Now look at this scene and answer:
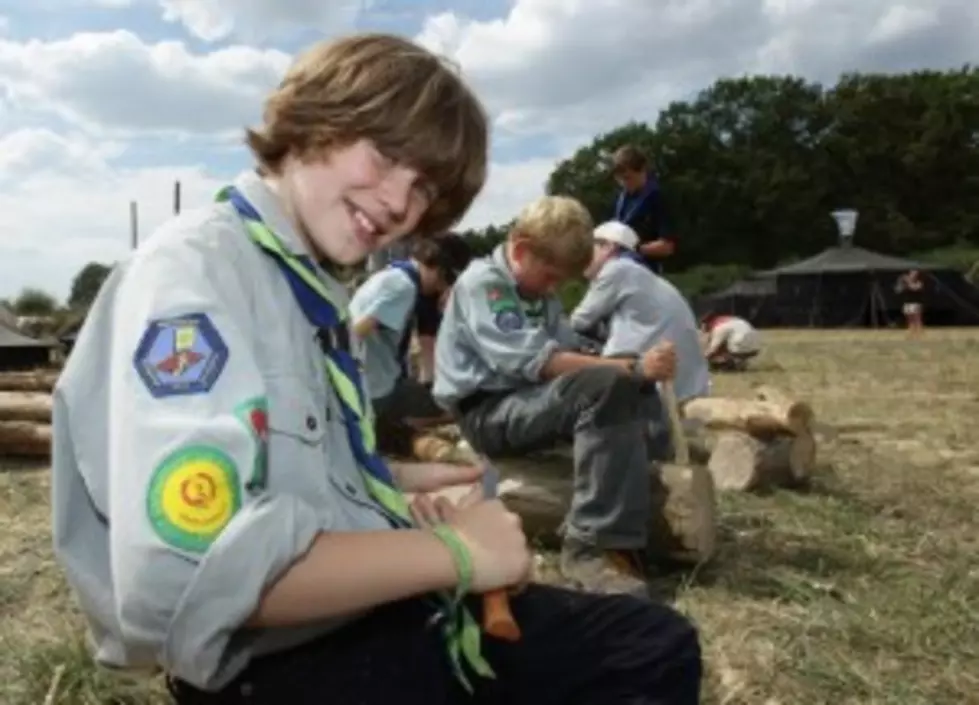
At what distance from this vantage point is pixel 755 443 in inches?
252

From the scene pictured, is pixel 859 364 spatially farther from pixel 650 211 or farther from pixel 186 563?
pixel 186 563

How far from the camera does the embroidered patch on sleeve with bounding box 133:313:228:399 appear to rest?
148cm

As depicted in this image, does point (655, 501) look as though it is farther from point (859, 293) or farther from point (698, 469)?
point (859, 293)

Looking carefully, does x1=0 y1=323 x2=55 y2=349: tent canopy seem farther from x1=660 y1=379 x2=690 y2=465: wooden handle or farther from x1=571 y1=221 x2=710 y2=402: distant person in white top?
x1=660 y1=379 x2=690 y2=465: wooden handle

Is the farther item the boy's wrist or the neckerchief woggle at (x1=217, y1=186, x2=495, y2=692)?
the neckerchief woggle at (x1=217, y1=186, x2=495, y2=692)

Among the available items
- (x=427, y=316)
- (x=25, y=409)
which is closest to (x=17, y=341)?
(x=25, y=409)

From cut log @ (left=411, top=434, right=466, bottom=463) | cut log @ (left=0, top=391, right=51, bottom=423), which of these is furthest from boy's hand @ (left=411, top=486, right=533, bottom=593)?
cut log @ (left=0, top=391, right=51, bottom=423)

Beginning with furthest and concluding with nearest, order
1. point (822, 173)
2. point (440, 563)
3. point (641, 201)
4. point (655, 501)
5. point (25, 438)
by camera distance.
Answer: point (822, 173), point (641, 201), point (25, 438), point (655, 501), point (440, 563)

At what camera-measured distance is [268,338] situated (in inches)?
65.2

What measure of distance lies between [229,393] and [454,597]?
0.50m

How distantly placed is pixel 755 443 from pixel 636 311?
0.90 m

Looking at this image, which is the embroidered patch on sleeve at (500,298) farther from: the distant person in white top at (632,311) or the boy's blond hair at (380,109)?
the boy's blond hair at (380,109)

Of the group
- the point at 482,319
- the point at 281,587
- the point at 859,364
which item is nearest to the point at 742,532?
the point at 482,319

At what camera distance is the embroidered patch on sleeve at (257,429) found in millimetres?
1497
